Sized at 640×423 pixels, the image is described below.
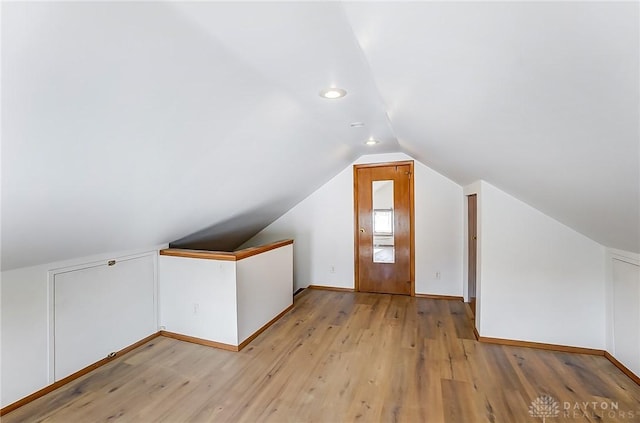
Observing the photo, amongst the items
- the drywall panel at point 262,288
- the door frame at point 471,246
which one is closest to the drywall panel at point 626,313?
the door frame at point 471,246

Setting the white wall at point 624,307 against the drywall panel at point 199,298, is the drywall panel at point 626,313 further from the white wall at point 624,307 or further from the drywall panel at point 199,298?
the drywall panel at point 199,298

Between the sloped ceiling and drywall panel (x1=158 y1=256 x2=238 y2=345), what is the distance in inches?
27.6

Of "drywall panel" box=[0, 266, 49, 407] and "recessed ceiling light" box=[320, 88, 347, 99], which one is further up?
"recessed ceiling light" box=[320, 88, 347, 99]

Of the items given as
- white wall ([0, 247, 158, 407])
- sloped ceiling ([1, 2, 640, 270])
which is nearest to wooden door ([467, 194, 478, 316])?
sloped ceiling ([1, 2, 640, 270])

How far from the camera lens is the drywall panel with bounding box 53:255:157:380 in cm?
233

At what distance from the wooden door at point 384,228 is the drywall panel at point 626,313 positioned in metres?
2.18

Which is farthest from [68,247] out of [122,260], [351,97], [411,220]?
[411,220]

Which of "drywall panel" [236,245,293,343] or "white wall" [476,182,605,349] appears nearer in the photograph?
"white wall" [476,182,605,349]

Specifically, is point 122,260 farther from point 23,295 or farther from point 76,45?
Answer: point 76,45

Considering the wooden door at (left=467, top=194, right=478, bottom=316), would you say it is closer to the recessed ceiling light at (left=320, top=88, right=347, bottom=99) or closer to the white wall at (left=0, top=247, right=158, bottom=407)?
the recessed ceiling light at (left=320, top=88, right=347, bottom=99)

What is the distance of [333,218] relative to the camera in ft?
15.6

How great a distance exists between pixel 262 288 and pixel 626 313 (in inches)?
125

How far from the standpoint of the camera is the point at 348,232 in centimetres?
468

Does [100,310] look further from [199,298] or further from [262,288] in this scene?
[262,288]
